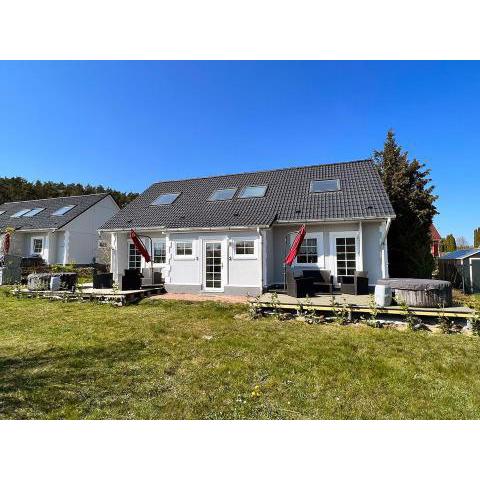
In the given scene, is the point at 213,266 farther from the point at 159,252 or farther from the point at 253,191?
the point at 253,191

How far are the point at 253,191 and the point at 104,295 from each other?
8.79 m

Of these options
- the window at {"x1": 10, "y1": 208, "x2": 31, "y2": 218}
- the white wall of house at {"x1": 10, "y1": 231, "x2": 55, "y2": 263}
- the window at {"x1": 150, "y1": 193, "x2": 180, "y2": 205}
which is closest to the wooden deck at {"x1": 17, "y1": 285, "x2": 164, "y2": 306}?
the window at {"x1": 150, "y1": 193, "x2": 180, "y2": 205}

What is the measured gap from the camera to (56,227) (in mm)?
22312

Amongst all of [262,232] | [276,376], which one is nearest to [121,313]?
[262,232]

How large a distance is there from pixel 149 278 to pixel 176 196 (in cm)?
556

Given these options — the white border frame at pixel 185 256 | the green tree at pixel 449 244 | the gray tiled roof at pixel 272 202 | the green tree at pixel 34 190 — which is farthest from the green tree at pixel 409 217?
the green tree at pixel 34 190

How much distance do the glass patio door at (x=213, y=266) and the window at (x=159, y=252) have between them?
284 cm

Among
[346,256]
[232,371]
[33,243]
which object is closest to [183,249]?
[346,256]

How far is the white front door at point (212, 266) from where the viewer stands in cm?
1264

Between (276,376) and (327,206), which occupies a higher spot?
(327,206)

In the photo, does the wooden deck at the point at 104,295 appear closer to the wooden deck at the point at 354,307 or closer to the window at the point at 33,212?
the wooden deck at the point at 354,307

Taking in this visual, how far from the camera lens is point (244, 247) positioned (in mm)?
12180
